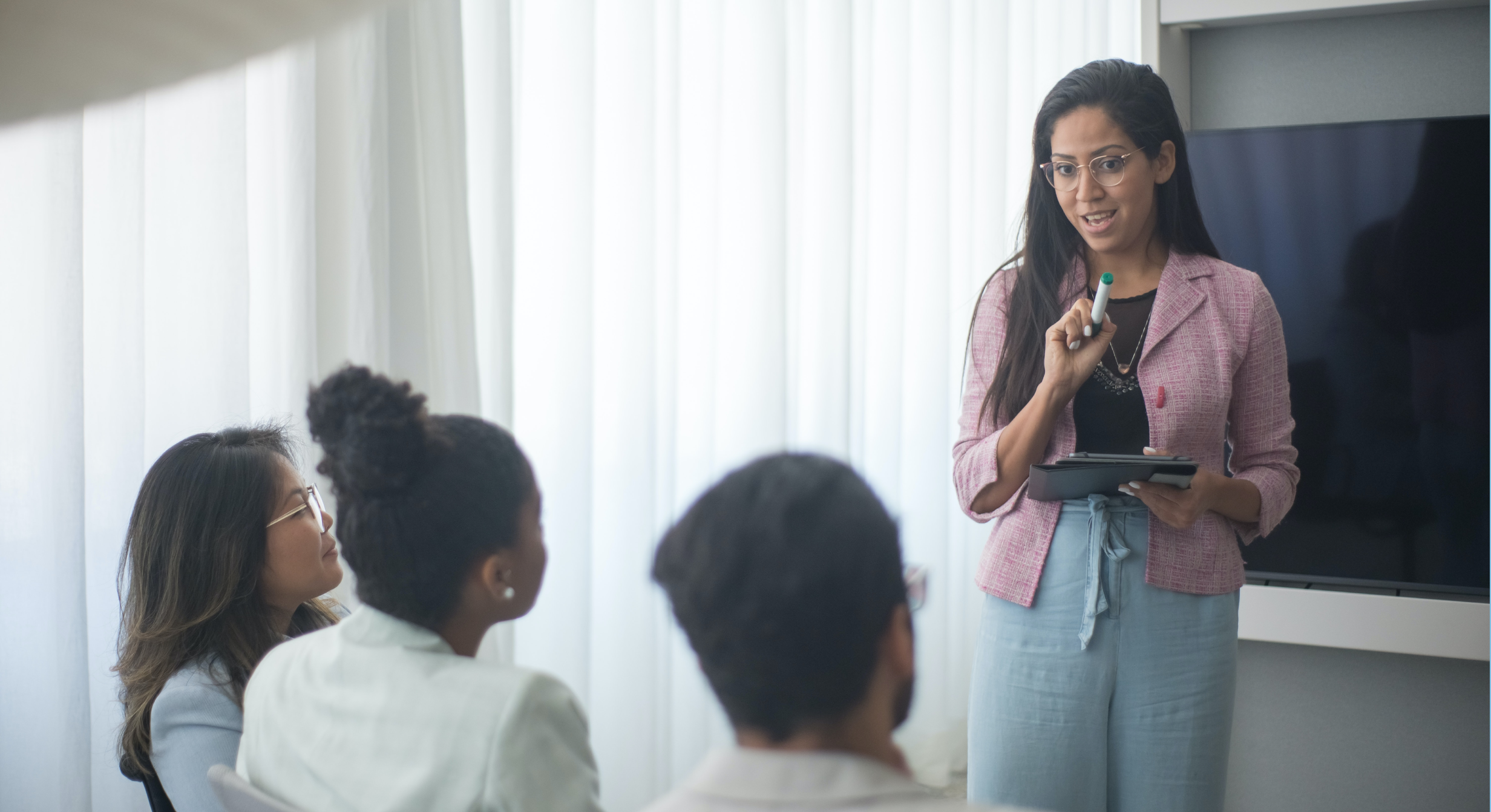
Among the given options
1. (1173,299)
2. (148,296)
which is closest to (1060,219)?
(1173,299)

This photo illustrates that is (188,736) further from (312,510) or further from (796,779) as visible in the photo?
(796,779)

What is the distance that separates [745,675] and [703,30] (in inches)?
75.8

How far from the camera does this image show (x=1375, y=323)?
232 cm

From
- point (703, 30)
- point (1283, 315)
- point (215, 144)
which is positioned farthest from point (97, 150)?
point (1283, 315)

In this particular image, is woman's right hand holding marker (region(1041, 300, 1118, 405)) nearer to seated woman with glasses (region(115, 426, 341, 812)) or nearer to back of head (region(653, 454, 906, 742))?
back of head (region(653, 454, 906, 742))

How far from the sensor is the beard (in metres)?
0.79

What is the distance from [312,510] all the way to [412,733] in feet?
1.83

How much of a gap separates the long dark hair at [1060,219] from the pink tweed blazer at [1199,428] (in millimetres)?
58

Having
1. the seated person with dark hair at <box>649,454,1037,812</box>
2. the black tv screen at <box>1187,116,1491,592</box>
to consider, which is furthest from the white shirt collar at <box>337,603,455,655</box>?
the black tv screen at <box>1187,116,1491,592</box>

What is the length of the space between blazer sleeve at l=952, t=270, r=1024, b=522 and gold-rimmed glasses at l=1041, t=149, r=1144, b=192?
0.15 meters

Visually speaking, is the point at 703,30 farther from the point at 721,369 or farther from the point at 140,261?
the point at 140,261

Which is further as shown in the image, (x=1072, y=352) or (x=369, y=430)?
(x=1072, y=352)

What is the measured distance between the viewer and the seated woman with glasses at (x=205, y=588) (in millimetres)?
1174

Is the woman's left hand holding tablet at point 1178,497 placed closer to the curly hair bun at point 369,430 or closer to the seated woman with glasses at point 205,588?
the curly hair bun at point 369,430
